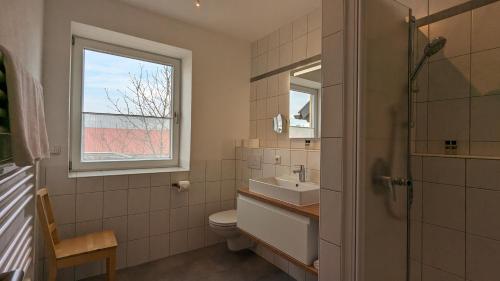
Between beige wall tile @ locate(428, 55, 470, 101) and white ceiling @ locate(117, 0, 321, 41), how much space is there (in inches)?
47.3

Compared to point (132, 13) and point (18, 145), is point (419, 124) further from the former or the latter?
point (132, 13)

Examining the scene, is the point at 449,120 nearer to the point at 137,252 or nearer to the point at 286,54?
the point at 286,54

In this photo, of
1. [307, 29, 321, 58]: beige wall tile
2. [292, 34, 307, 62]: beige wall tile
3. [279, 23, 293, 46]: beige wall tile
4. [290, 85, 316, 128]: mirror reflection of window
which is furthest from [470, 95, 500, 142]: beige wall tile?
[279, 23, 293, 46]: beige wall tile

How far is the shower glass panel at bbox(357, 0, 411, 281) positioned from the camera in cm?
105

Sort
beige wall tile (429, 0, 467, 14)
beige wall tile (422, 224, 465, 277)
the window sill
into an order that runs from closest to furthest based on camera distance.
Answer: beige wall tile (422, 224, 465, 277)
beige wall tile (429, 0, 467, 14)
the window sill

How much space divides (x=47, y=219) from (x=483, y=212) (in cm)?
265

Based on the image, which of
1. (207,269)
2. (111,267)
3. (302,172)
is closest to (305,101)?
(302,172)

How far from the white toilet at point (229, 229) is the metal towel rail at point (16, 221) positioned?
1351 mm

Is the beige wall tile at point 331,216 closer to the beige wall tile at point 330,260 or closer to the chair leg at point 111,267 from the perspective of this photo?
the beige wall tile at point 330,260

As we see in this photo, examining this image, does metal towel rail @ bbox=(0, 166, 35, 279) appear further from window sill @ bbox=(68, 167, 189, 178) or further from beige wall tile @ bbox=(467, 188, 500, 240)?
beige wall tile @ bbox=(467, 188, 500, 240)

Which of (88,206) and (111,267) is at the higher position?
(88,206)

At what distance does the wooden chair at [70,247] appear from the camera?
5.43 ft

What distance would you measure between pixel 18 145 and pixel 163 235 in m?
1.92

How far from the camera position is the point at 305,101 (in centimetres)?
231
